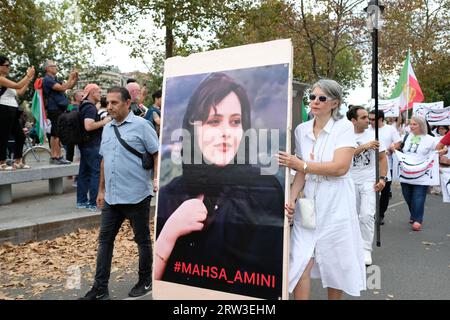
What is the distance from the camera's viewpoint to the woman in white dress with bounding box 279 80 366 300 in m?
3.24

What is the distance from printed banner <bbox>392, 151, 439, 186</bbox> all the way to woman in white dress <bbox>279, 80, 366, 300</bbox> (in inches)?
184

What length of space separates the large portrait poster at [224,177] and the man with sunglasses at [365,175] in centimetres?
273

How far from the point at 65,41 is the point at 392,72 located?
22.2 m

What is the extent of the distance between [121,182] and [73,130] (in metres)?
3.21

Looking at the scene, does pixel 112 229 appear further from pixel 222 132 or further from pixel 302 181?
pixel 302 181

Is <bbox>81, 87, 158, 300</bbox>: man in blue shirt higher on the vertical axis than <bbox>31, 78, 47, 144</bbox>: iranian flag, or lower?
lower

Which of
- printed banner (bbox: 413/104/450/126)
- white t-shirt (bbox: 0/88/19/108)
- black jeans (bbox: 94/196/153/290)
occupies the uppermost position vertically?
printed banner (bbox: 413/104/450/126)

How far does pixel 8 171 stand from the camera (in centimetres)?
744

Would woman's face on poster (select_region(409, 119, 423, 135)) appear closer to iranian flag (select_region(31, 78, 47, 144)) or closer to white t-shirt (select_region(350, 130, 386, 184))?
white t-shirt (select_region(350, 130, 386, 184))

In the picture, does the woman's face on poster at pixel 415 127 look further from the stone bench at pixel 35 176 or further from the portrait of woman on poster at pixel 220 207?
the stone bench at pixel 35 176

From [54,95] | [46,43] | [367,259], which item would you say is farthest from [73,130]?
[46,43]

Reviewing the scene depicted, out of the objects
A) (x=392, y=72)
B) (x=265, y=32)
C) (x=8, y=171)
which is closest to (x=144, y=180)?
(x=8, y=171)

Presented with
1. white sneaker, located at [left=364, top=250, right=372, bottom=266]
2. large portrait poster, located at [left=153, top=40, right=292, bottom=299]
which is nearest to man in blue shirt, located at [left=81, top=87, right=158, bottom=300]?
large portrait poster, located at [left=153, top=40, right=292, bottom=299]
